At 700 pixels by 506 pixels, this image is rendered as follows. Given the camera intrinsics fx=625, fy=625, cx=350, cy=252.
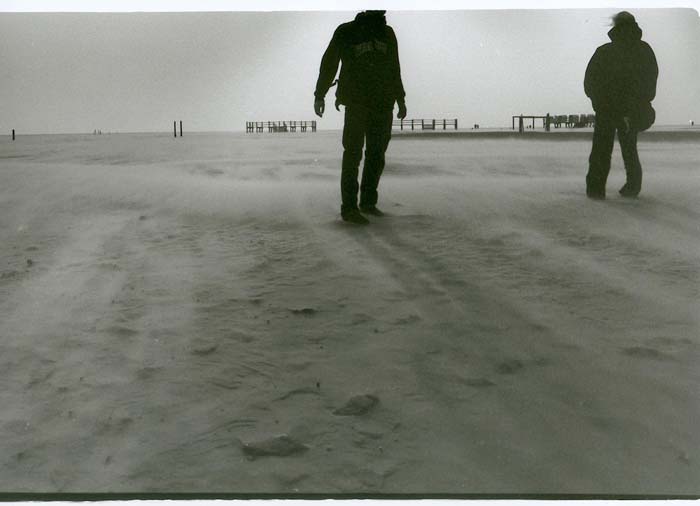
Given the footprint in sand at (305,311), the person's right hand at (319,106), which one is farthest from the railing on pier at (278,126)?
the footprint in sand at (305,311)

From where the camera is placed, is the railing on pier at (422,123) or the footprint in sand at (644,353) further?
the railing on pier at (422,123)

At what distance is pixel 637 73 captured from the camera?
6.57ft

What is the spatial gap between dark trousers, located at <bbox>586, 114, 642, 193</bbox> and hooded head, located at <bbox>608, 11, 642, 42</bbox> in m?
0.24

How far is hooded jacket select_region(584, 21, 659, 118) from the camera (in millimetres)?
1967

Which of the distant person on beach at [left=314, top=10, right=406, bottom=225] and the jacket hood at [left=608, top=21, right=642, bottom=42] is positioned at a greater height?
the jacket hood at [left=608, top=21, right=642, bottom=42]

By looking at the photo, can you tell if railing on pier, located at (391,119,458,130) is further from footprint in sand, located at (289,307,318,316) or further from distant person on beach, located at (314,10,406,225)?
footprint in sand, located at (289,307,318,316)

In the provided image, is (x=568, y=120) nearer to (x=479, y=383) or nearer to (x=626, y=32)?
(x=626, y=32)

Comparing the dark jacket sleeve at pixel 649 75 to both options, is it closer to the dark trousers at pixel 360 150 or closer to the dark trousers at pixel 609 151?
the dark trousers at pixel 609 151

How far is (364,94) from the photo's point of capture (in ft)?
6.63

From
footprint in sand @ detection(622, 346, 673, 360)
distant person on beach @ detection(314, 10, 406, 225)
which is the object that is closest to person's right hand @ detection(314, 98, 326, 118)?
distant person on beach @ detection(314, 10, 406, 225)

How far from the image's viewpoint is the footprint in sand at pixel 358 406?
1.48 m

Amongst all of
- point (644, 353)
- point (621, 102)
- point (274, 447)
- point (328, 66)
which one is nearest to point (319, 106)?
point (328, 66)

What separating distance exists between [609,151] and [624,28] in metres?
0.38

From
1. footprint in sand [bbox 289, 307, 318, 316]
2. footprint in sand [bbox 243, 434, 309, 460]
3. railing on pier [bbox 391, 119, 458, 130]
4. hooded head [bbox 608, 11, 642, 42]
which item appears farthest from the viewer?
railing on pier [bbox 391, 119, 458, 130]
